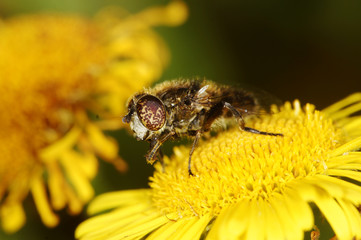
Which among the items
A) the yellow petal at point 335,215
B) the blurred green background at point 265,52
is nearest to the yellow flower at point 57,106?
the blurred green background at point 265,52

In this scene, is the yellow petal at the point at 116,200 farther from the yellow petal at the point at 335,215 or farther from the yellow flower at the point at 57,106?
the yellow petal at the point at 335,215

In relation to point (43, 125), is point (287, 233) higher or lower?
lower

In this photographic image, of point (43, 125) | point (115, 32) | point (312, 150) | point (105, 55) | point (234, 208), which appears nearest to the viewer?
point (234, 208)

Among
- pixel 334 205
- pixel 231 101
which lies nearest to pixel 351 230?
pixel 334 205

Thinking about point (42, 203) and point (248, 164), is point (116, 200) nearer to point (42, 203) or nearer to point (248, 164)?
point (42, 203)

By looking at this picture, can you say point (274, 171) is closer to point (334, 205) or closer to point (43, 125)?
point (334, 205)

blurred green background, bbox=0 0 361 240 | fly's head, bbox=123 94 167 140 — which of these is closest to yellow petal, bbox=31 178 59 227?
blurred green background, bbox=0 0 361 240

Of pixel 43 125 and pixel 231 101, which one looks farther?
pixel 43 125

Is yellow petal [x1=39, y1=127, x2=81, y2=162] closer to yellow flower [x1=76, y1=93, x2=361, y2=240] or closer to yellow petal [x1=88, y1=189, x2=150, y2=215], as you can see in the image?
yellow petal [x1=88, y1=189, x2=150, y2=215]
